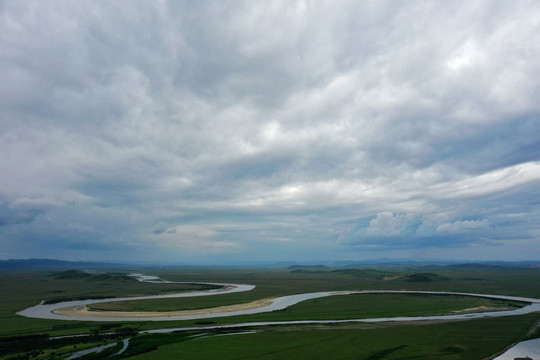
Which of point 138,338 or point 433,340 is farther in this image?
point 138,338

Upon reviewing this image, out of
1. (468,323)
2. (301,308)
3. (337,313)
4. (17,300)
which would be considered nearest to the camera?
(468,323)

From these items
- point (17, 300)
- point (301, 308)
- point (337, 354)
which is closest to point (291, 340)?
point (337, 354)

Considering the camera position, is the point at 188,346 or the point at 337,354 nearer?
the point at 337,354

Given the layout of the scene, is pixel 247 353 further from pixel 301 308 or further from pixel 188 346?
pixel 301 308

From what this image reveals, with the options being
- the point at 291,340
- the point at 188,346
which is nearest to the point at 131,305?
the point at 188,346

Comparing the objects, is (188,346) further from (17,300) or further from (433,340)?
(17,300)

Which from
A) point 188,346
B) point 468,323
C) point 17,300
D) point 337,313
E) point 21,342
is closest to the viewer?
point 188,346

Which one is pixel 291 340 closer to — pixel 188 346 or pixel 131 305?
pixel 188 346

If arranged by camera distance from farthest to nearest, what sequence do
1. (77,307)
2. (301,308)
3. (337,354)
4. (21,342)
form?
(77,307)
(301,308)
(21,342)
(337,354)

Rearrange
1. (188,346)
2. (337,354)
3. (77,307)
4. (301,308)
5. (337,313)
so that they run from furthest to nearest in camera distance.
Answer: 1. (77,307)
2. (301,308)
3. (337,313)
4. (188,346)
5. (337,354)
